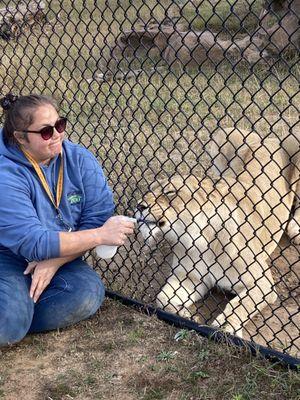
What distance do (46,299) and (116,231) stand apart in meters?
0.55

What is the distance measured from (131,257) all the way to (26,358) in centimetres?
116

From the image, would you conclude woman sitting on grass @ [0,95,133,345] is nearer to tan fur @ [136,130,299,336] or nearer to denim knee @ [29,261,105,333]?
denim knee @ [29,261,105,333]

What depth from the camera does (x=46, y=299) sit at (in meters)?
3.26

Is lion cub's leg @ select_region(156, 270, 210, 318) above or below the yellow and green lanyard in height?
below

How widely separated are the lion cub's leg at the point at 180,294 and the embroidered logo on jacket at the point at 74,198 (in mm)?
742

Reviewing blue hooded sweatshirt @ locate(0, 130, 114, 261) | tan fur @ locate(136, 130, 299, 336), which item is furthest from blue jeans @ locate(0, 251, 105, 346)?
tan fur @ locate(136, 130, 299, 336)

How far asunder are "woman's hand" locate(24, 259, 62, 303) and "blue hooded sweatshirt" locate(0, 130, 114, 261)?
0.33 feet

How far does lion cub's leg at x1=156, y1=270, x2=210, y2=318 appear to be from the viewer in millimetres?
3566

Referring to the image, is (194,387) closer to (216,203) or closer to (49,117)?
(216,203)

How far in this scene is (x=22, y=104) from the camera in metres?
3.05

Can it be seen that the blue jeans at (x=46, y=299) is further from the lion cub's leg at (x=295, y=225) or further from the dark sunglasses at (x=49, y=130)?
the lion cub's leg at (x=295, y=225)

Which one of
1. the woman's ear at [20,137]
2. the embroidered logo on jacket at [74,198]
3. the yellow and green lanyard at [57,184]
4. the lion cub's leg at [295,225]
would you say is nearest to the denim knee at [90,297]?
the yellow and green lanyard at [57,184]

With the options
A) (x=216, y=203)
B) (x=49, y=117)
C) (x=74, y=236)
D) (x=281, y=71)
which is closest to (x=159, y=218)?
(x=216, y=203)

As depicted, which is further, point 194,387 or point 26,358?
point 26,358
